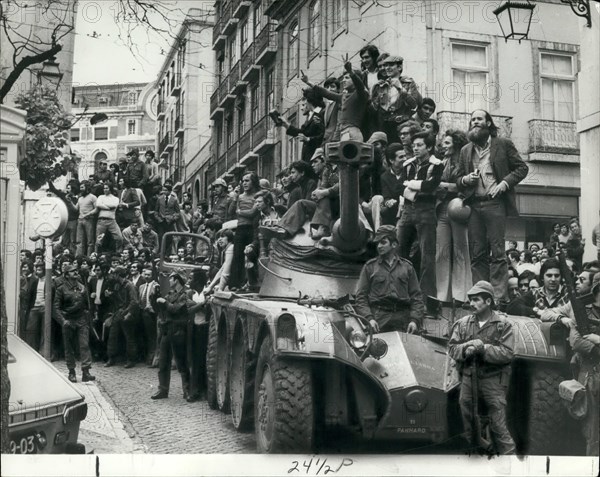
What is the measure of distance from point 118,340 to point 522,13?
473 centimetres

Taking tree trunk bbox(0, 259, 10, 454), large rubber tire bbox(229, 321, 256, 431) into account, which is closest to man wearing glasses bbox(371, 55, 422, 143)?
large rubber tire bbox(229, 321, 256, 431)

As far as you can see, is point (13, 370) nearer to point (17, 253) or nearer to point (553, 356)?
point (17, 253)

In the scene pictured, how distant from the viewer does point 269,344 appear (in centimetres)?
770

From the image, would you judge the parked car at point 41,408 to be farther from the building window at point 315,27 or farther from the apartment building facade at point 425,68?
the building window at point 315,27

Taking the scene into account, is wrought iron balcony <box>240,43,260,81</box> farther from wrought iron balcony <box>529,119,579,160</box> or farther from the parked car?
the parked car

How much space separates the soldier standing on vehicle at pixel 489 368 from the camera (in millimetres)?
7820

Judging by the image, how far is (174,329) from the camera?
9.20m

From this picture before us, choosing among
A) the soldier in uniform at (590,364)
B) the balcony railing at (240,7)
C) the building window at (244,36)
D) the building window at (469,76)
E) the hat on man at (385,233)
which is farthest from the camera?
the balcony railing at (240,7)

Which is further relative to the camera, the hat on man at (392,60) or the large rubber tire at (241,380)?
the hat on man at (392,60)

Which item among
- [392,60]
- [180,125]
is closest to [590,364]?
[392,60]

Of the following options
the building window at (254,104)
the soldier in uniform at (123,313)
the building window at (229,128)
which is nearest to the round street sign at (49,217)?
the soldier in uniform at (123,313)

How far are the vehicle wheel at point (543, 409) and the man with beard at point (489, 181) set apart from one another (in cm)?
128

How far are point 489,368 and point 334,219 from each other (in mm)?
1848

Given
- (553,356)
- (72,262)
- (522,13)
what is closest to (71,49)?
(72,262)
